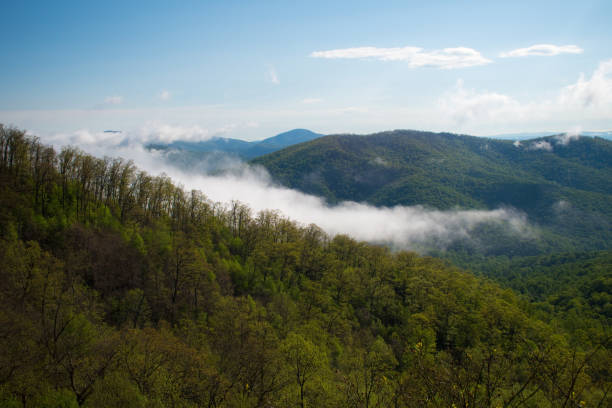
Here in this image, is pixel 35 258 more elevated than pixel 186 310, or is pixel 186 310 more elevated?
A: pixel 35 258

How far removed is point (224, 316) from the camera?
126 feet

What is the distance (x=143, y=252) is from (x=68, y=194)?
68.4 feet

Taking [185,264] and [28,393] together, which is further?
[185,264]

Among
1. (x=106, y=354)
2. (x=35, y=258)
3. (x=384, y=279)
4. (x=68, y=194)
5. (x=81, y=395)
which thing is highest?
(x=68, y=194)

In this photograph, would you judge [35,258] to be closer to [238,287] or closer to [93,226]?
[93,226]

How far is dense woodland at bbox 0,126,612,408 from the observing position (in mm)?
19750

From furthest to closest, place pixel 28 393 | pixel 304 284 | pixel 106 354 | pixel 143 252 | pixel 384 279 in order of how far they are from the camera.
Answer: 1. pixel 384 279
2. pixel 304 284
3. pixel 143 252
4. pixel 106 354
5. pixel 28 393

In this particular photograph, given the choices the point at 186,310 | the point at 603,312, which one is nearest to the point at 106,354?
the point at 186,310

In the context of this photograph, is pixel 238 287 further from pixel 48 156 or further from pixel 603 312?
pixel 603 312

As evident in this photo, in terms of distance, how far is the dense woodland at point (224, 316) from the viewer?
1975 cm

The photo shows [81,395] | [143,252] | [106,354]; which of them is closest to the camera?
[81,395]

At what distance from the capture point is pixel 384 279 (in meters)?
66.8

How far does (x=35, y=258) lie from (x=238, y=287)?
29.6 meters

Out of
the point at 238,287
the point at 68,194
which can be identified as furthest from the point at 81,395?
the point at 68,194
